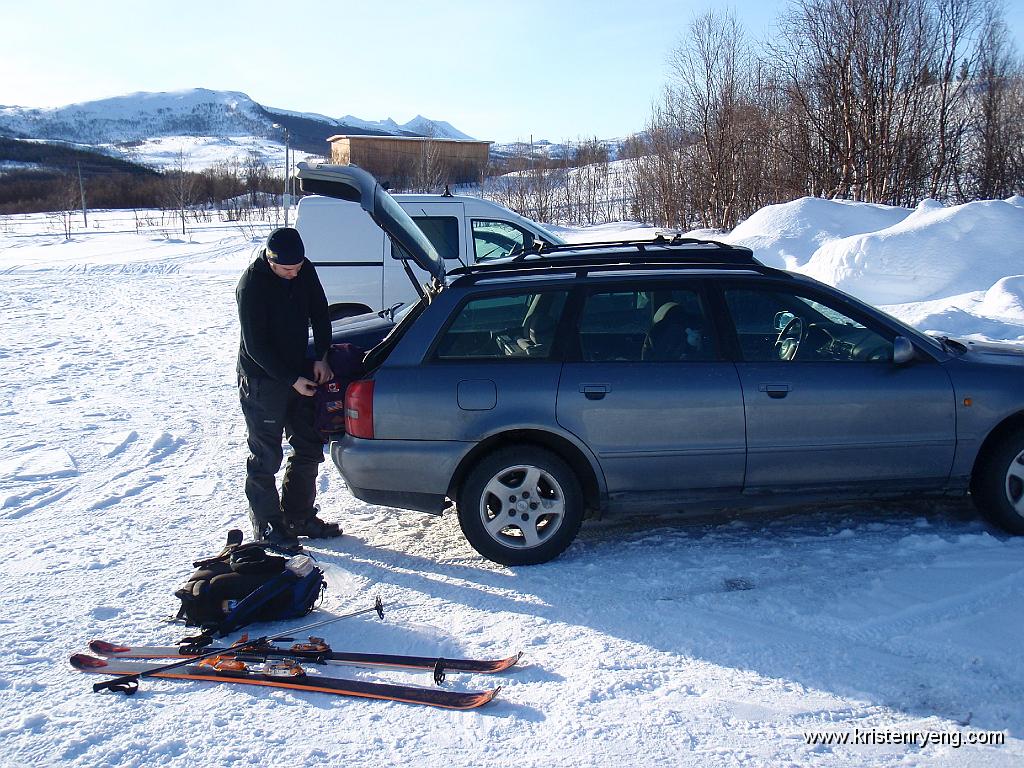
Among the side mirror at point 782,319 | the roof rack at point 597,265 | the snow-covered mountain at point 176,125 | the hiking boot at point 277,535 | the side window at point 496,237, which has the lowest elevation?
the hiking boot at point 277,535

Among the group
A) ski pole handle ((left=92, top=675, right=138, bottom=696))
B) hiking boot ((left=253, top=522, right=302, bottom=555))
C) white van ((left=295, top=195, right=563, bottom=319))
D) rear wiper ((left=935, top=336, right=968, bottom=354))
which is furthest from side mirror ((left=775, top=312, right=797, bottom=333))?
white van ((left=295, top=195, right=563, bottom=319))

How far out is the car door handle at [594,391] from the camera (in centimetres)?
452

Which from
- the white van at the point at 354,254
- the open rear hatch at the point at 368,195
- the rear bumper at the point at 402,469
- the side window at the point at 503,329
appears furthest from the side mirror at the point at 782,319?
the white van at the point at 354,254

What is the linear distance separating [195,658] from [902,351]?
12.9 feet

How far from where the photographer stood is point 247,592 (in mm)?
4086

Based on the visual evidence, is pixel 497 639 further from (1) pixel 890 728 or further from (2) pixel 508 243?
(2) pixel 508 243

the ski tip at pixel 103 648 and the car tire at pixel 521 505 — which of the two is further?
the car tire at pixel 521 505

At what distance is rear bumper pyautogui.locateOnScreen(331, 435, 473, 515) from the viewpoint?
178 inches

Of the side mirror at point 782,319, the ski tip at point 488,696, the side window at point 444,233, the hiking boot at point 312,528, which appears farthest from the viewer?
the side window at point 444,233

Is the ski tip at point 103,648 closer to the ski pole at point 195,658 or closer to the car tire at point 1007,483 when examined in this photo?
the ski pole at point 195,658

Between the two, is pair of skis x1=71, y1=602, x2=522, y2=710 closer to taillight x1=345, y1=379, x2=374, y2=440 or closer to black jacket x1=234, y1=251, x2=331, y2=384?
taillight x1=345, y1=379, x2=374, y2=440

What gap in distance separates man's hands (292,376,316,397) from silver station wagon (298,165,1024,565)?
0.30 metres

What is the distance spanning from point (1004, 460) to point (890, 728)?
2.27 m

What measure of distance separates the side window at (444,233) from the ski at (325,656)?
6.52m
